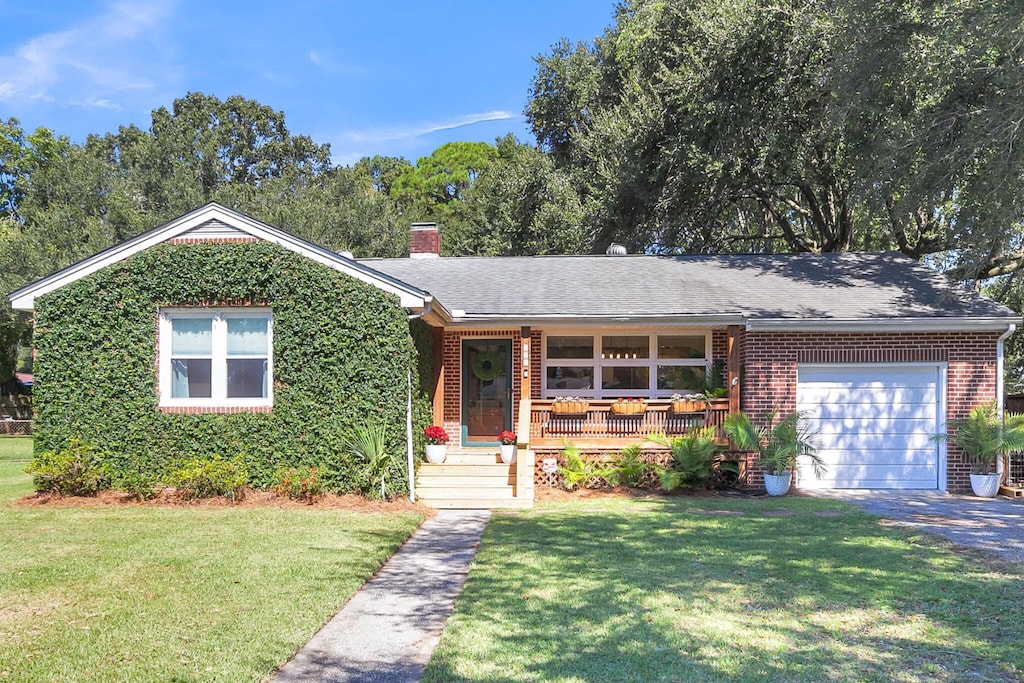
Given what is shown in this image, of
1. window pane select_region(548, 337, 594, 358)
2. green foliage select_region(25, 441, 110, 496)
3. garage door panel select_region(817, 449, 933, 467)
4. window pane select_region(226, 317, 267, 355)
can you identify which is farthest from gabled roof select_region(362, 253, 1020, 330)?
green foliage select_region(25, 441, 110, 496)

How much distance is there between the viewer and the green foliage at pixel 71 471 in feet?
36.8

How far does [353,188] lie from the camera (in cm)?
3509

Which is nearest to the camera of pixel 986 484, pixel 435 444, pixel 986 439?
pixel 986 439

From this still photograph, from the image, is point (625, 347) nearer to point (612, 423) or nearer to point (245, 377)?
point (612, 423)

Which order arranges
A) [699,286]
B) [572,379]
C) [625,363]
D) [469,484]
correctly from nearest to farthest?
[469,484] → [625,363] → [572,379] → [699,286]

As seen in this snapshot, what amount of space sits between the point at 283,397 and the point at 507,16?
1517 cm

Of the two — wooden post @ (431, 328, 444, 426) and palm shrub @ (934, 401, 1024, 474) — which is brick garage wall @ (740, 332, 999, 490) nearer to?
palm shrub @ (934, 401, 1024, 474)

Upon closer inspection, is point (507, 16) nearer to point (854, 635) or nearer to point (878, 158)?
point (878, 158)

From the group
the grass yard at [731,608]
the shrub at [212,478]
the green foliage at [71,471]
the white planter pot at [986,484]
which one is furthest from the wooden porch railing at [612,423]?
the green foliage at [71,471]

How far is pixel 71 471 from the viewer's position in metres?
11.2

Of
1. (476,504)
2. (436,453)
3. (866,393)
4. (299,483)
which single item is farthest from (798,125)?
(299,483)

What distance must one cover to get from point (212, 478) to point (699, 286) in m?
9.44

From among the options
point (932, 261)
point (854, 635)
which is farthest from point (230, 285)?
point (932, 261)

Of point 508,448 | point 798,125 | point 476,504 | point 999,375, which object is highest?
point 798,125
